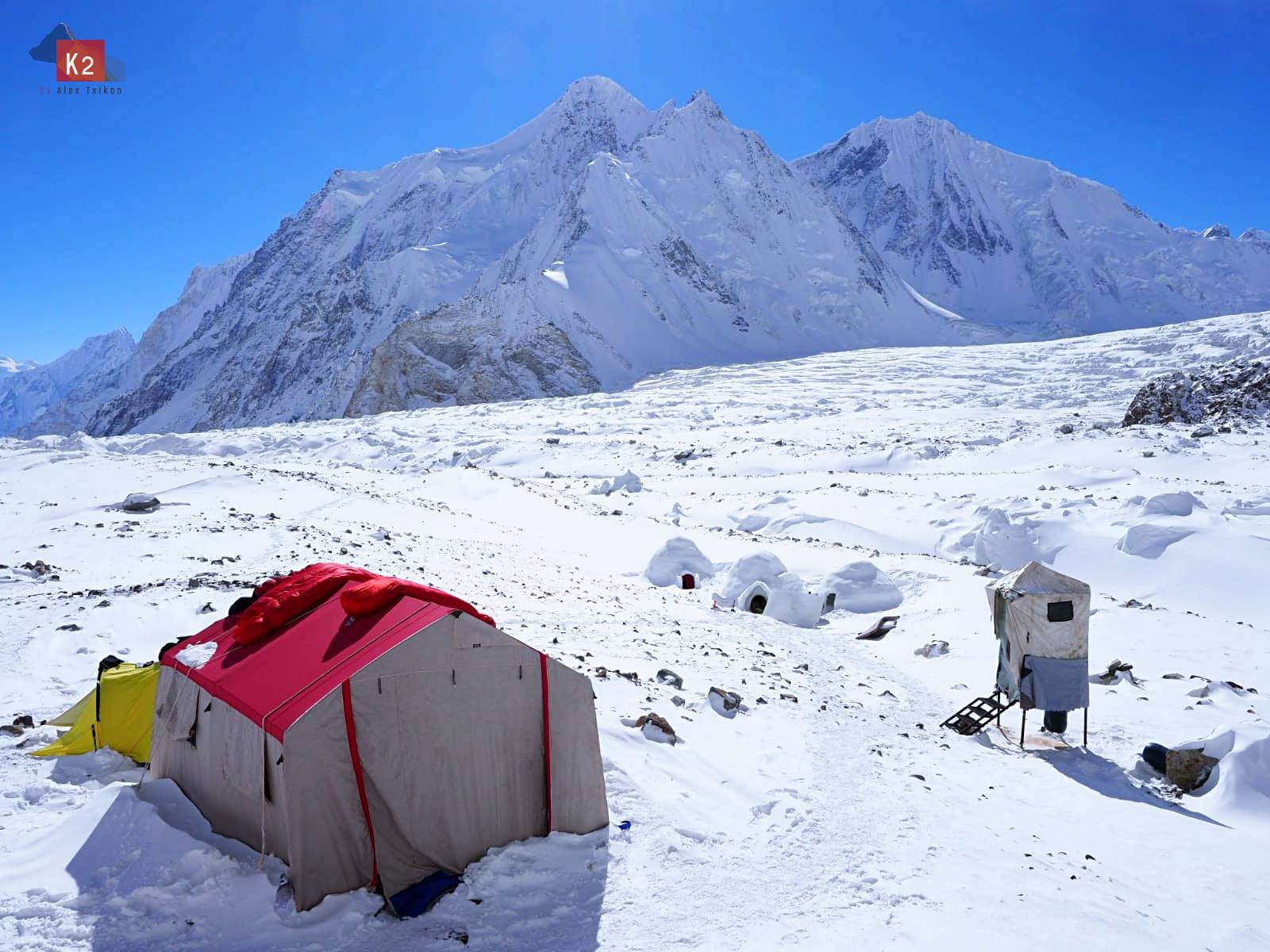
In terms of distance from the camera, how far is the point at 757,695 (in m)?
9.79

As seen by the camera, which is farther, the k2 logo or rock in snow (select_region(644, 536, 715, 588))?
the k2 logo

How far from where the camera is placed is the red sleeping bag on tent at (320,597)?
5.84 metres

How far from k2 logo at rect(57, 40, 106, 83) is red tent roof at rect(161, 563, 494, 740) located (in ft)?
80.6

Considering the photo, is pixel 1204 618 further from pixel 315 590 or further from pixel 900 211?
pixel 900 211

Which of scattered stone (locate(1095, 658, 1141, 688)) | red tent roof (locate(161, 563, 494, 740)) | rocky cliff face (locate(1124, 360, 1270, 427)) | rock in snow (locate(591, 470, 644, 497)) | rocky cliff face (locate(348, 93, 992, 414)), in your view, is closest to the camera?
red tent roof (locate(161, 563, 494, 740))

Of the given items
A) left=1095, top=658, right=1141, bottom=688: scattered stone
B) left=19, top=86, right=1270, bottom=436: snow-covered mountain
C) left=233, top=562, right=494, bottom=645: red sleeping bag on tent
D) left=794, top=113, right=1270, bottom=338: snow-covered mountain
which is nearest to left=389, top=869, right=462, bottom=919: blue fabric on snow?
left=233, top=562, right=494, bottom=645: red sleeping bag on tent

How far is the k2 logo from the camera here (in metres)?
23.2

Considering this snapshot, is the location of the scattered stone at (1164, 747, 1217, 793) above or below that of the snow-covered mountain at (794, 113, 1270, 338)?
below

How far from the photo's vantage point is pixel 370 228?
154375 mm

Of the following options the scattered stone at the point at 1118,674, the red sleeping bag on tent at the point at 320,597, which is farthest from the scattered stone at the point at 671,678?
the scattered stone at the point at 1118,674

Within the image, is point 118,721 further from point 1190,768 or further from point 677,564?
point 677,564

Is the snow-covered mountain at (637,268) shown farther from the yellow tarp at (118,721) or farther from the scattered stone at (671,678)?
the yellow tarp at (118,721)

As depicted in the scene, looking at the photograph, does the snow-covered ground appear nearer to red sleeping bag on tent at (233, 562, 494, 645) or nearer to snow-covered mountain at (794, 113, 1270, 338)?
red sleeping bag on tent at (233, 562, 494, 645)

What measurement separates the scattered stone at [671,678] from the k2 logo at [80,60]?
25.3m
